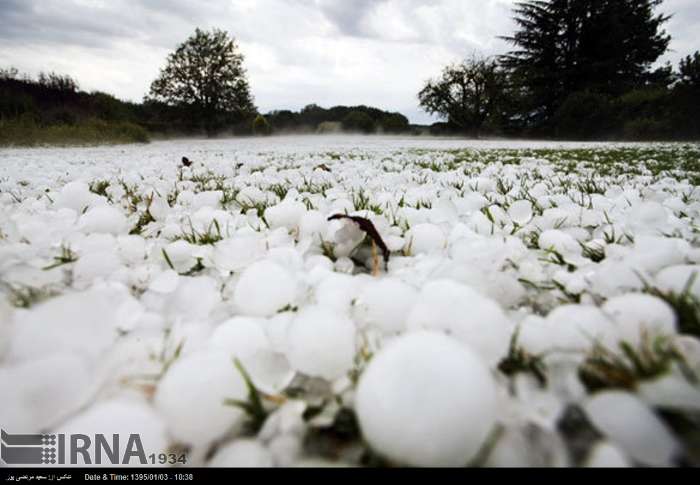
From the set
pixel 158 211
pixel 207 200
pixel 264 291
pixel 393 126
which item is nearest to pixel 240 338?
pixel 264 291

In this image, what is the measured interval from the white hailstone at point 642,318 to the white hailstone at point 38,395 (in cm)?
73

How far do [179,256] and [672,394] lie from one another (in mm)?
1001

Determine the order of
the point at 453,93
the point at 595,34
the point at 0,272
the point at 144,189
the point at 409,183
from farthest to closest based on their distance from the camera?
1. the point at 453,93
2. the point at 595,34
3. the point at 409,183
4. the point at 144,189
5. the point at 0,272

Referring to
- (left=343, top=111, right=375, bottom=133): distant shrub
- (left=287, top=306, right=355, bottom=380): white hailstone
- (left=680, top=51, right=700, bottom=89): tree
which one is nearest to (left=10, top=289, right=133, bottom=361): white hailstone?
(left=287, top=306, right=355, bottom=380): white hailstone

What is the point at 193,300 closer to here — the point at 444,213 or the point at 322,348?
the point at 322,348

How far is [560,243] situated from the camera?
1.03 metres

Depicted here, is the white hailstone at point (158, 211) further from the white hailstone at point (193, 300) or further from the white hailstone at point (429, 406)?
the white hailstone at point (429, 406)

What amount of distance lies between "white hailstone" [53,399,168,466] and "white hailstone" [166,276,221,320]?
0.26 metres

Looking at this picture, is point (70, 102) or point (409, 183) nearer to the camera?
point (409, 183)

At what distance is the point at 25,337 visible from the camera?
0.51 metres

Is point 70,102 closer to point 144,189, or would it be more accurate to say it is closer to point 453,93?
point 144,189

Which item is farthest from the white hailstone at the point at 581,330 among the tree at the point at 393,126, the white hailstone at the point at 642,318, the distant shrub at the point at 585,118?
the tree at the point at 393,126
